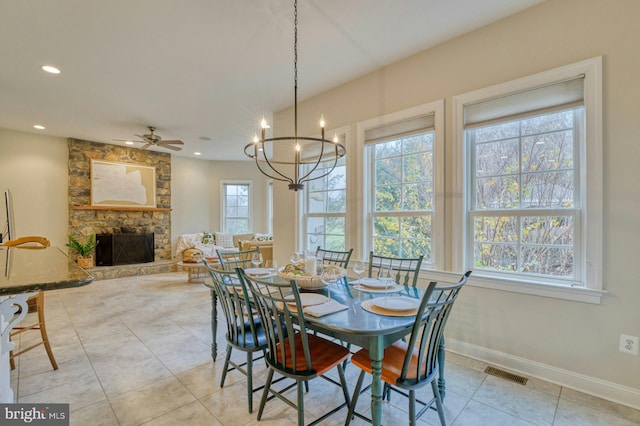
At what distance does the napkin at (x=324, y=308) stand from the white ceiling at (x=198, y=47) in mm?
2258

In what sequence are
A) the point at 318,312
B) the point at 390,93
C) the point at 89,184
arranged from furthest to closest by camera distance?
the point at 89,184, the point at 390,93, the point at 318,312

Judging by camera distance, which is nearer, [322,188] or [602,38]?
[602,38]

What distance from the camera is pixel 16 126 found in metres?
5.30

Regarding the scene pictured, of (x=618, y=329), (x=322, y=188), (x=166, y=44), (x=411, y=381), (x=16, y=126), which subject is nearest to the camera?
(x=411, y=381)

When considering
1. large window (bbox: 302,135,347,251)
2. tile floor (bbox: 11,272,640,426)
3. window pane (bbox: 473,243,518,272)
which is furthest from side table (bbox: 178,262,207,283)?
window pane (bbox: 473,243,518,272)

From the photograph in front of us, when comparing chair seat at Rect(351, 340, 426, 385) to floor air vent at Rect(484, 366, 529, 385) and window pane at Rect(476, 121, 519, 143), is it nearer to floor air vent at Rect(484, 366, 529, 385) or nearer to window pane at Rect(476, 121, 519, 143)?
floor air vent at Rect(484, 366, 529, 385)

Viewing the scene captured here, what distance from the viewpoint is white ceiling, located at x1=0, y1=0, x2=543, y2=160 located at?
2.39 metres

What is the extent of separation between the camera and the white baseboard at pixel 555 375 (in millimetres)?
2029

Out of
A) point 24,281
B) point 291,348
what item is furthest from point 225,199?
point 24,281

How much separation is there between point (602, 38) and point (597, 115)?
1.80 feet

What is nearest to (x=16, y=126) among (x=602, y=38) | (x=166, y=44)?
(x=166, y=44)

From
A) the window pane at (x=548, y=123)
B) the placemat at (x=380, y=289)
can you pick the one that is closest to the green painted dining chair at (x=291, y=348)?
the placemat at (x=380, y=289)

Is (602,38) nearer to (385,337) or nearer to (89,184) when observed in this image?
(385,337)

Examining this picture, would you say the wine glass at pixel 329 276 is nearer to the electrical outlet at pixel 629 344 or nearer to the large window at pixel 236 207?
the electrical outlet at pixel 629 344
